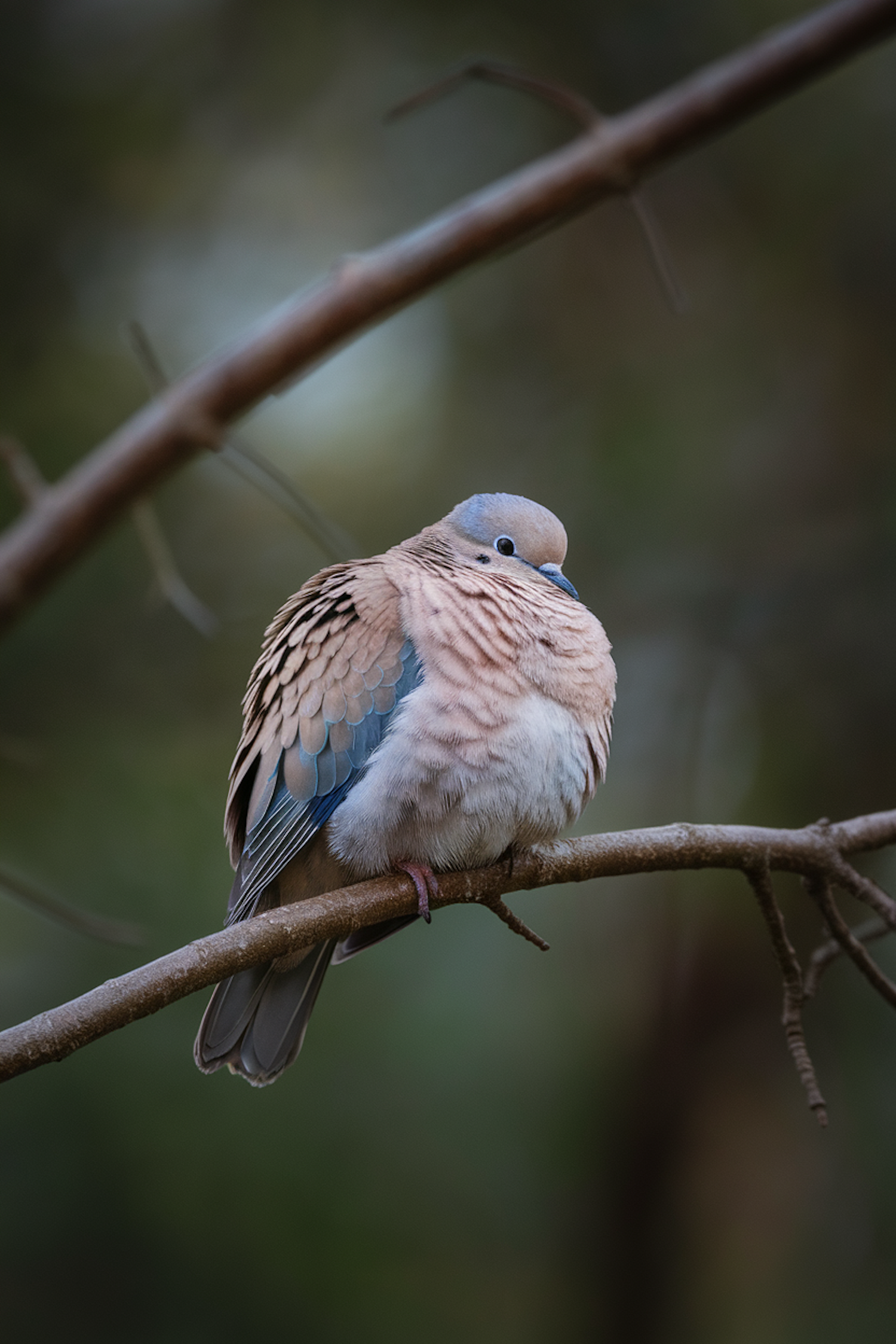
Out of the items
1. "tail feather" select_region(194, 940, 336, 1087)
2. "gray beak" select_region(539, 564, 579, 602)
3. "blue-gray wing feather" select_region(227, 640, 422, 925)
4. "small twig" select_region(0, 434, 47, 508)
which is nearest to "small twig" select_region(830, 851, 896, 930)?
"gray beak" select_region(539, 564, 579, 602)

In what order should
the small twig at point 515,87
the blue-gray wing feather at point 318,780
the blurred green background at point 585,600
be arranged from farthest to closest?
the blurred green background at point 585,600 < the blue-gray wing feather at point 318,780 < the small twig at point 515,87

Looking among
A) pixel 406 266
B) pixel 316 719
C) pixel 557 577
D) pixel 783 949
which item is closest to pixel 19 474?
pixel 406 266

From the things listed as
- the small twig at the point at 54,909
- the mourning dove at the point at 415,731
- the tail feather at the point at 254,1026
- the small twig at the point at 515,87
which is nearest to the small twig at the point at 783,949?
the mourning dove at the point at 415,731

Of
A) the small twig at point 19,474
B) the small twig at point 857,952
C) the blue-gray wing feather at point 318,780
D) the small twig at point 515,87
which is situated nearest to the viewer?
the small twig at point 19,474

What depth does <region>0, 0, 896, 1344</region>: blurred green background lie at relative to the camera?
3.40 metres

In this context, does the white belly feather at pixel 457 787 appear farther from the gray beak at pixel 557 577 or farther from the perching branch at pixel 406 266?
the perching branch at pixel 406 266

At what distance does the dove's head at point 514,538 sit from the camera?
1.73m

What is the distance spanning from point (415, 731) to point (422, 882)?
220 mm

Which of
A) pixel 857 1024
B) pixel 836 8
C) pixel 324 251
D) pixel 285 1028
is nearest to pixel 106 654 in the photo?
pixel 324 251

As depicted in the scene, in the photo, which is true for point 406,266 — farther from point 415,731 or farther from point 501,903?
point 501,903

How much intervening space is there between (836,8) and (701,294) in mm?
3292

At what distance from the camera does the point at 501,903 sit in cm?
168

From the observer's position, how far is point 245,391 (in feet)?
4.44

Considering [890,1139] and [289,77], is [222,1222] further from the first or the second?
[289,77]
